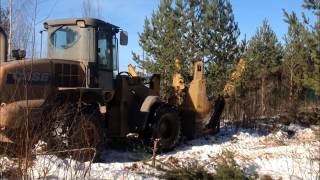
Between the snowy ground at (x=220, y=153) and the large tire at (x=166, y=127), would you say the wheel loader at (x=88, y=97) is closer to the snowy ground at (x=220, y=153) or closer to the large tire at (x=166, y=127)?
the large tire at (x=166, y=127)

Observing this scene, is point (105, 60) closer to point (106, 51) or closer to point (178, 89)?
point (106, 51)

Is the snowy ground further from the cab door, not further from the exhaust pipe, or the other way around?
the exhaust pipe

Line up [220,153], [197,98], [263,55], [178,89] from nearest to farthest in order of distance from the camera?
[220,153] < [197,98] < [178,89] < [263,55]

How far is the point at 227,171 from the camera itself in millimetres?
6234

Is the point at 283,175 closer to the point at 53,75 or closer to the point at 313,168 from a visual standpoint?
the point at 313,168

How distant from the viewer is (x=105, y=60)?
33.9 feet

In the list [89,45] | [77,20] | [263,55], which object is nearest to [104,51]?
[89,45]

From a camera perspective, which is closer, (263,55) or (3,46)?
(3,46)

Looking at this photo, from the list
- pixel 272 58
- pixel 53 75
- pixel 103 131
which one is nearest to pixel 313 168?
pixel 103 131

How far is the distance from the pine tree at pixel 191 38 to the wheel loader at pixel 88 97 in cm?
578

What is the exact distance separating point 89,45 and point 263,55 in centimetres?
1569

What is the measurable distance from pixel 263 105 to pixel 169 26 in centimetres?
476

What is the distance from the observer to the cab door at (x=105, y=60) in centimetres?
1015

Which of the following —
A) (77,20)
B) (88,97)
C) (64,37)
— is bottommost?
(88,97)
